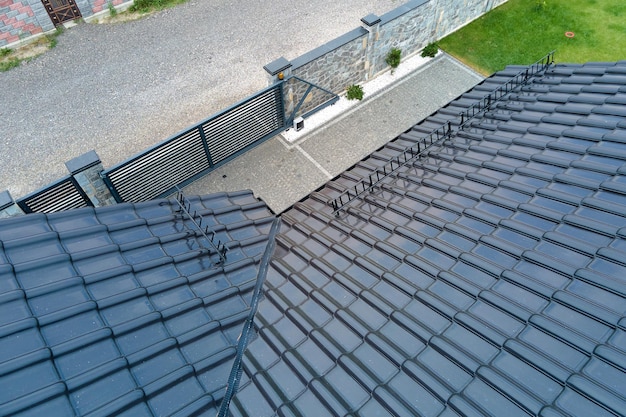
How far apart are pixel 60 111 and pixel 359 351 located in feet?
53.0

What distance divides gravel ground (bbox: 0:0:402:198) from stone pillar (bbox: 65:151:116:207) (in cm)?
319

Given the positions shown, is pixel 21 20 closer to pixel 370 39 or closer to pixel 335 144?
pixel 335 144

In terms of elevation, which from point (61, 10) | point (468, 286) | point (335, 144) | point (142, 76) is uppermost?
point (61, 10)

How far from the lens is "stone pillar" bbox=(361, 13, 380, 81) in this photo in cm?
1673

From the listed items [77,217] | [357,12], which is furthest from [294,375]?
[357,12]

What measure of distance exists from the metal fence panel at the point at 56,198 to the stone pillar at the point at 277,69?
21.5 feet

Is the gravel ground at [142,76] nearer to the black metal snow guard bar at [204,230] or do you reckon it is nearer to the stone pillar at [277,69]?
the stone pillar at [277,69]

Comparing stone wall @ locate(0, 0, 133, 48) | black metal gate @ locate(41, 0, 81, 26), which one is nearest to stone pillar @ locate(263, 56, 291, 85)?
stone wall @ locate(0, 0, 133, 48)

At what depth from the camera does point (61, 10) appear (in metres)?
20.8

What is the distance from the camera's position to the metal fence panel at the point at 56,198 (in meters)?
12.0

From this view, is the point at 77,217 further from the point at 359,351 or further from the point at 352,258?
the point at 359,351

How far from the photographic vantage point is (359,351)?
641 centimetres

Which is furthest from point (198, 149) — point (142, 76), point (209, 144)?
point (142, 76)

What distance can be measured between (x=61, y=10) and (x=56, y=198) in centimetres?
1222
